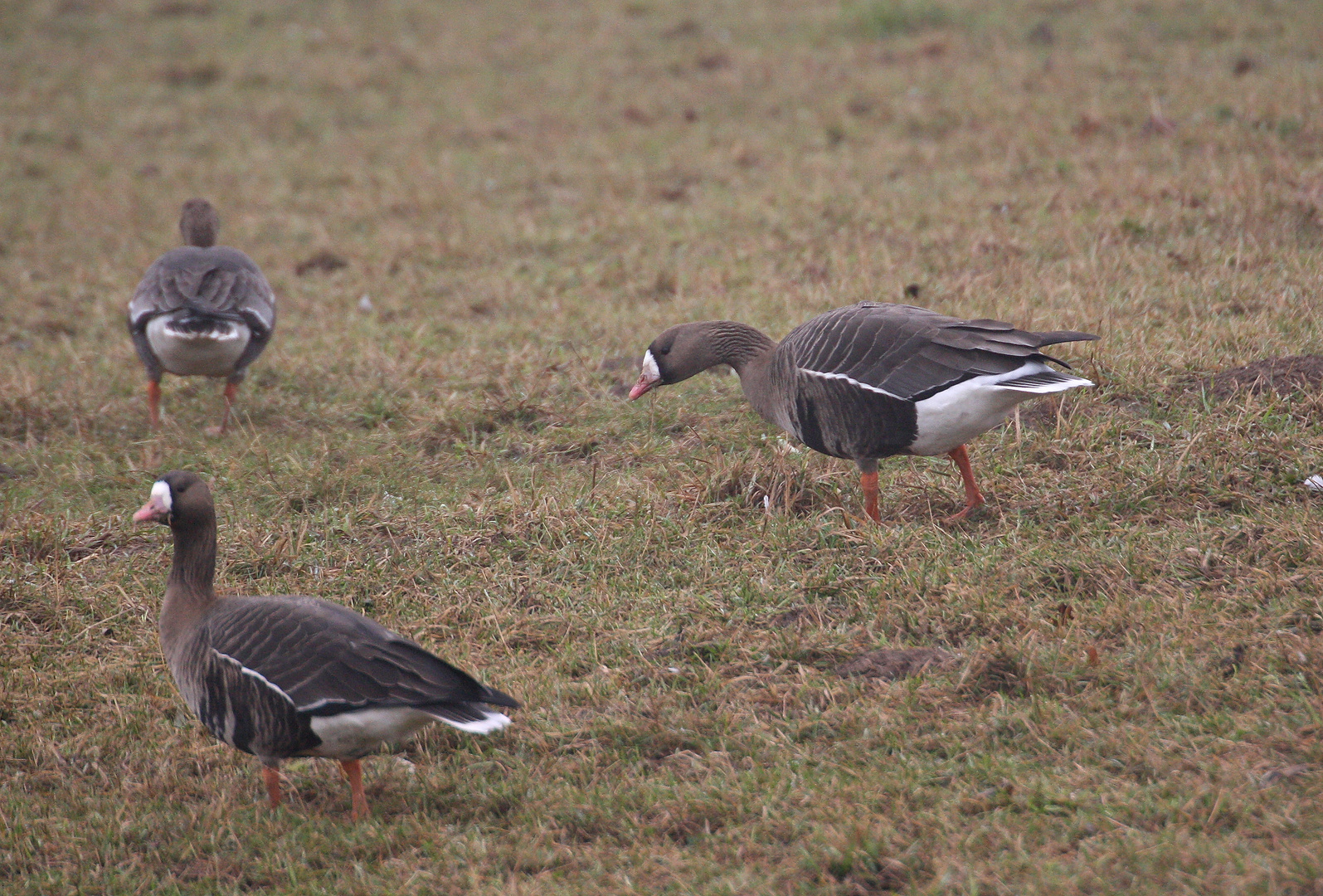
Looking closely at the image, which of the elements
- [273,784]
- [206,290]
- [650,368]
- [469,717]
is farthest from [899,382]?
[206,290]

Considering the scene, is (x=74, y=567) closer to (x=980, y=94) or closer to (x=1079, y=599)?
(x=1079, y=599)

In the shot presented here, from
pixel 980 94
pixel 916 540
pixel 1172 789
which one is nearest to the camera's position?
pixel 1172 789

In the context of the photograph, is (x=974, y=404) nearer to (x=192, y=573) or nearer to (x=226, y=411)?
(x=192, y=573)

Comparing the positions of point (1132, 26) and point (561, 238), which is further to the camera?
point (1132, 26)

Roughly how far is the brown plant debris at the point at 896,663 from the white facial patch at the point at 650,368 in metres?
2.14

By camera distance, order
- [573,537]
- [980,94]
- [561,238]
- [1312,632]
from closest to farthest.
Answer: [1312,632], [573,537], [561,238], [980,94]

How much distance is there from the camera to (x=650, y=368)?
5938 millimetres

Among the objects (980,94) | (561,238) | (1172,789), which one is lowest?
(1172,789)

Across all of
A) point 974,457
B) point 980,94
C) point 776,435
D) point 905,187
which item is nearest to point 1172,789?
point 974,457

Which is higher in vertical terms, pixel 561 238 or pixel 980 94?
pixel 980 94

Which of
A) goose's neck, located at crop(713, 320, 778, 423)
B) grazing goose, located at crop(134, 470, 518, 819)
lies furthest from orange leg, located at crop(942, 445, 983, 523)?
grazing goose, located at crop(134, 470, 518, 819)

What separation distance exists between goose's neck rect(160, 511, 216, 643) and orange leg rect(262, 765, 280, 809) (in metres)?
0.63

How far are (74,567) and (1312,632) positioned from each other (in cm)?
495

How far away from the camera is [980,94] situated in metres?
10.9
